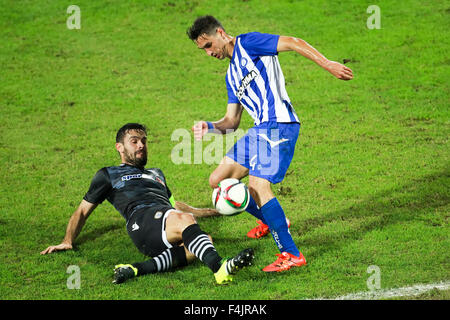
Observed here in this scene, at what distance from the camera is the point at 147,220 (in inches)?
227

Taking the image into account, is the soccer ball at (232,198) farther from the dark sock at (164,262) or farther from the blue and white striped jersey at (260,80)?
the blue and white striped jersey at (260,80)

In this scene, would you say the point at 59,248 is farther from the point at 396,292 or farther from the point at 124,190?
the point at 396,292

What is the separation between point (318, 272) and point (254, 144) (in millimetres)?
1322

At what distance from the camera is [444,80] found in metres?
11.3

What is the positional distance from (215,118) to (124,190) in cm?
464

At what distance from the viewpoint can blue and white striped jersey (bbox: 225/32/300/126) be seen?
5617mm

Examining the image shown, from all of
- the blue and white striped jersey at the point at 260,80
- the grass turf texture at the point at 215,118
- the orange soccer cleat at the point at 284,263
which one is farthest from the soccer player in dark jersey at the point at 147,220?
the blue and white striped jersey at the point at 260,80

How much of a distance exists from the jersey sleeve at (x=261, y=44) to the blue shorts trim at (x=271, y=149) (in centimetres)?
67

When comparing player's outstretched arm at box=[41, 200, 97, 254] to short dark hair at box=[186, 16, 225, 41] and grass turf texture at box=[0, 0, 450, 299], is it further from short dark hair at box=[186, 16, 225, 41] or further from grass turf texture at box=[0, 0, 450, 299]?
short dark hair at box=[186, 16, 225, 41]

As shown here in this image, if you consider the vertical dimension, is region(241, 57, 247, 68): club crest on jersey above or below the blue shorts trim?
above

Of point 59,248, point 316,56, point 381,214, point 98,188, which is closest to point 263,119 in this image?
point 316,56

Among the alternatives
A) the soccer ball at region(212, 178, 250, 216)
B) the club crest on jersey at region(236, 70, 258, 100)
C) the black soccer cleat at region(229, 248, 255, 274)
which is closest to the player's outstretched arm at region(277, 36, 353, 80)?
the club crest on jersey at region(236, 70, 258, 100)

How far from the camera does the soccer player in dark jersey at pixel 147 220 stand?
5.26 meters

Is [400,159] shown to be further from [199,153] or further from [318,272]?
[318,272]
